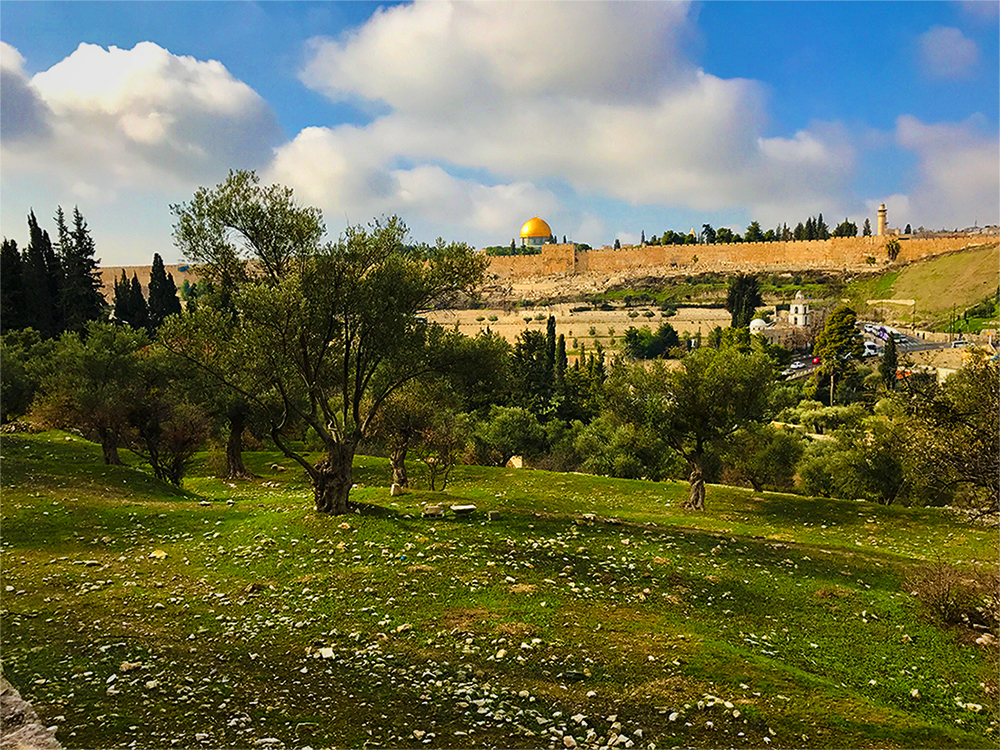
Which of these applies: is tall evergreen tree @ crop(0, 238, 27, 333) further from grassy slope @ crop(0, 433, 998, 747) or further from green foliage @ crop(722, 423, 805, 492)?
green foliage @ crop(722, 423, 805, 492)

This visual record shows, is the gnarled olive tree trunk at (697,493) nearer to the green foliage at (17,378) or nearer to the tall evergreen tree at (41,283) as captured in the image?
the green foliage at (17,378)

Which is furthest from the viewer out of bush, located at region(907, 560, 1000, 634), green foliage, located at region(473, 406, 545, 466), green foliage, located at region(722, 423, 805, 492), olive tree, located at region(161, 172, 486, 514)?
green foliage, located at region(473, 406, 545, 466)

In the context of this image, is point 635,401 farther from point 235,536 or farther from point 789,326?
point 789,326

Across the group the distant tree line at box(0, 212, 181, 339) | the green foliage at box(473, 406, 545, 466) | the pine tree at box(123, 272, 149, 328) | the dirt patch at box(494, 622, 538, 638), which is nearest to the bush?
the dirt patch at box(494, 622, 538, 638)

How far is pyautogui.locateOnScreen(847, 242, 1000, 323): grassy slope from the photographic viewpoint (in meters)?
129

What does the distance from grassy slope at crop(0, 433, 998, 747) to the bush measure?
1.30 ft

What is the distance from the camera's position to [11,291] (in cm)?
5256

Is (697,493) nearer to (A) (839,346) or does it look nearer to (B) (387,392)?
(B) (387,392)

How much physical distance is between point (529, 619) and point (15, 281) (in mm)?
58409

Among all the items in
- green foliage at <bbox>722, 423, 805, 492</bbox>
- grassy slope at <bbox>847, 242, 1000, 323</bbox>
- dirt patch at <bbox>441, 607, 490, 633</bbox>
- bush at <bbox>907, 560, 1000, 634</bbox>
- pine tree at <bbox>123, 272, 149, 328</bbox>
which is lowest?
green foliage at <bbox>722, 423, 805, 492</bbox>

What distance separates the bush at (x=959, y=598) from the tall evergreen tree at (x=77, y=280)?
192 feet

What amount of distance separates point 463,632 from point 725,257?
183715 millimetres

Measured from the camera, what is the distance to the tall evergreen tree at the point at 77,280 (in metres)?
56.9

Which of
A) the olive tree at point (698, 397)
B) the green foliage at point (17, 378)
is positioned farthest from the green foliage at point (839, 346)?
the green foliage at point (17, 378)
